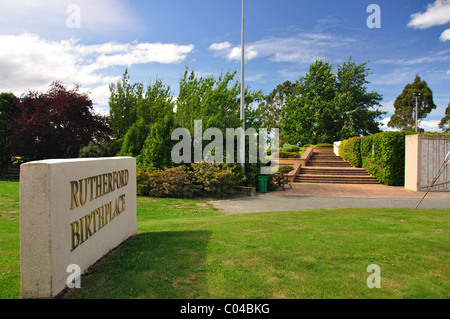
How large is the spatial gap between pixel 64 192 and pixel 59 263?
813mm

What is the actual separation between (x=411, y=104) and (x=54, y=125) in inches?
2380

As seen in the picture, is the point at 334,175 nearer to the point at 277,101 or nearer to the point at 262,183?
the point at 262,183

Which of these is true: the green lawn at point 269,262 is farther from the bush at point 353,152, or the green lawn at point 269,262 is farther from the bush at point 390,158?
the bush at point 353,152

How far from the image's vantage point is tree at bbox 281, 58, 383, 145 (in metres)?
39.9

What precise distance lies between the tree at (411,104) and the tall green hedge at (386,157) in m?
39.6

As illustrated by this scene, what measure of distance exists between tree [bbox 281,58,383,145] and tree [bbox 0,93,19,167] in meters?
30.9

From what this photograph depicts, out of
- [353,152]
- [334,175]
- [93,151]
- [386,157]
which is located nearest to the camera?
[386,157]

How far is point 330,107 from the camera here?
40.0 meters

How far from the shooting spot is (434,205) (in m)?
11.8

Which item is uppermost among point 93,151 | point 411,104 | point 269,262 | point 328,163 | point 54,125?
point 411,104

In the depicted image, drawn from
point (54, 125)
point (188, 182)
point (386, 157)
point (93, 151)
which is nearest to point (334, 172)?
point (386, 157)

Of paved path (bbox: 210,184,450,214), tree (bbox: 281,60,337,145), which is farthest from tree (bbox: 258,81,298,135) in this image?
paved path (bbox: 210,184,450,214)

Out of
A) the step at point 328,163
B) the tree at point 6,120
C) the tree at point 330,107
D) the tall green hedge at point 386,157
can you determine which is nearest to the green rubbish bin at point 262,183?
the tall green hedge at point 386,157
